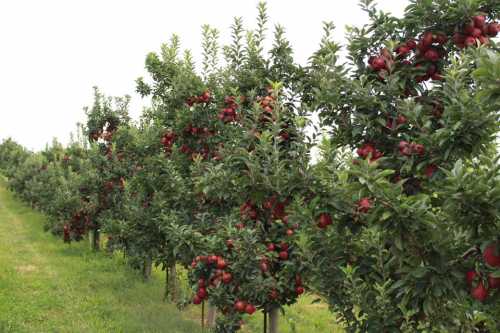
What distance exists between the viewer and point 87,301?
11.3 metres

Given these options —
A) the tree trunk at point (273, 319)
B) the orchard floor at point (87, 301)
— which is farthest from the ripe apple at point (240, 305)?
the orchard floor at point (87, 301)

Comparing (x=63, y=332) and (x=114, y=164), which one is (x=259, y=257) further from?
(x=114, y=164)

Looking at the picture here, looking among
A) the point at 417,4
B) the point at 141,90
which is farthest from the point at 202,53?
the point at 417,4

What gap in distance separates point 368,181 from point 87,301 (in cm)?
986

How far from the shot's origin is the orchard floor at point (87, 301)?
958cm

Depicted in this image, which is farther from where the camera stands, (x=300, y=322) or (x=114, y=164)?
(x=114, y=164)

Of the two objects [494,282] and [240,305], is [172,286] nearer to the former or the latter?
[240,305]

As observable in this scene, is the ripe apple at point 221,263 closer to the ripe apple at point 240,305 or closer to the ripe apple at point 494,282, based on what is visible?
the ripe apple at point 240,305

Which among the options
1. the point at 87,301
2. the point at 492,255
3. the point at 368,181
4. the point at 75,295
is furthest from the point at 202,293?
the point at 75,295

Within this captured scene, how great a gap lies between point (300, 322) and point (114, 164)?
7.71m

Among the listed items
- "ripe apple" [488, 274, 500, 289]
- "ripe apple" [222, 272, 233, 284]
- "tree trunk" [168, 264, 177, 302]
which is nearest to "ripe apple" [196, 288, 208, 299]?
"ripe apple" [222, 272, 233, 284]

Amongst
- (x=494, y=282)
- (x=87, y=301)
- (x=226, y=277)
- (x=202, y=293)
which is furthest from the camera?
(x=87, y=301)

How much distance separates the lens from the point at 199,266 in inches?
264

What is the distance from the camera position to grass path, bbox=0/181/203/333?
9534 millimetres
